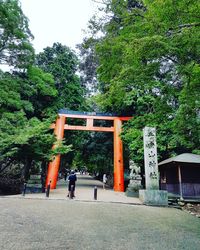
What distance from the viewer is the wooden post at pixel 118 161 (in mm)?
18688

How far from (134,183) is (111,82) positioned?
10417 millimetres

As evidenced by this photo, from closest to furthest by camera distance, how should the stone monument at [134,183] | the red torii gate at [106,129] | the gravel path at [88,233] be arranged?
the gravel path at [88,233] < the stone monument at [134,183] < the red torii gate at [106,129]

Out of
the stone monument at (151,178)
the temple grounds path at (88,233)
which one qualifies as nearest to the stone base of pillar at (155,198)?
the stone monument at (151,178)

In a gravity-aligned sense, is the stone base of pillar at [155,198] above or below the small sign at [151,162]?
below

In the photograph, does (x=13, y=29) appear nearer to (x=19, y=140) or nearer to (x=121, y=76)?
(x=19, y=140)

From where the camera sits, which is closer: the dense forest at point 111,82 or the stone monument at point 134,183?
the dense forest at point 111,82

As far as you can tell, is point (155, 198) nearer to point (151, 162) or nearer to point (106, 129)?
point (151, 162)

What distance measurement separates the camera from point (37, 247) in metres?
3.94

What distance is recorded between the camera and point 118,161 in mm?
19000

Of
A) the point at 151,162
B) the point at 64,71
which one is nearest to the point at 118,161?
the point at 151,162

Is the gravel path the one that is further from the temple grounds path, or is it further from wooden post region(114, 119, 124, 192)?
wooden post region(114, 119, 124, 192)

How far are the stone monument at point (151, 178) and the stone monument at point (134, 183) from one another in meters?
3.16

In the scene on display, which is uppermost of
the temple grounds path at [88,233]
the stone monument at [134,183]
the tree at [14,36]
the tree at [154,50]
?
the tree at [14,36]

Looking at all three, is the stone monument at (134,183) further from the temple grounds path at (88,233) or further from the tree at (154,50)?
the temple grounds path at (88,233)
